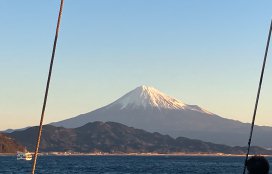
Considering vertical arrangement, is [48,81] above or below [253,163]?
above

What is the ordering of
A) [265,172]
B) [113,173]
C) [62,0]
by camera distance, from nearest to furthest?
[265,172], [62,0], [113,173]

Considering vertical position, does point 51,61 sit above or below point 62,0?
below

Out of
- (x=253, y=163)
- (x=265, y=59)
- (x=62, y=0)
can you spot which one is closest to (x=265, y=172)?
(x=253, y=163)

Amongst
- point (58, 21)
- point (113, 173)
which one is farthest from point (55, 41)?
point (113, 173)

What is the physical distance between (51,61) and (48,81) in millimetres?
358

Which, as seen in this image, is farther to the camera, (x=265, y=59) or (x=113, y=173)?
(x=113, y=173)

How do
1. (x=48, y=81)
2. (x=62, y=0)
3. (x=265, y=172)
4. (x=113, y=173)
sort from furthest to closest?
(x=113, y=173) → (x=62, y=0) → (x=48, y=81) → (x=265, y=172)

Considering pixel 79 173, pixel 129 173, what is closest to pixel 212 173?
pixel 129 173

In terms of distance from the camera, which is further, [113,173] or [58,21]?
[113,173]

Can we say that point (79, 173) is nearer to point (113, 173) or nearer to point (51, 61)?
point (113, 173)

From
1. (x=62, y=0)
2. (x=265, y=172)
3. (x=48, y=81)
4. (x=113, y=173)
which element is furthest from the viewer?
(x=113, y=173)

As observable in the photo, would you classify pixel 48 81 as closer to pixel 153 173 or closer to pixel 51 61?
pixel 51 61

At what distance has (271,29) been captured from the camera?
31.7 ft

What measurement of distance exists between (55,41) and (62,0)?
0.73 meters
